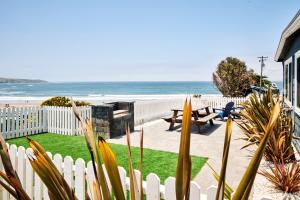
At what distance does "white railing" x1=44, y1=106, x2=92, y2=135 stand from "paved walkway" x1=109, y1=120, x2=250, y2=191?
1.76m

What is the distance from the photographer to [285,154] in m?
4.80

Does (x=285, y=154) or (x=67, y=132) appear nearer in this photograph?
(x=285, y=154)

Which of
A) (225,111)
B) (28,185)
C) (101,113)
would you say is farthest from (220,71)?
(28,185)

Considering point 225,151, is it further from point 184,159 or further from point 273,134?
point 273,134

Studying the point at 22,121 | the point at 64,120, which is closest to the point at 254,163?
the point at 64,120

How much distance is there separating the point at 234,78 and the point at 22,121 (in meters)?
22.6

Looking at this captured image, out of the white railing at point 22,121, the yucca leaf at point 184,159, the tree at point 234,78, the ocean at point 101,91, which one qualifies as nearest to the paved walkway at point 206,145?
the white railing at point 22,121

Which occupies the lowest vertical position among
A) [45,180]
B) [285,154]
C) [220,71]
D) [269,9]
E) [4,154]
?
[285,154]

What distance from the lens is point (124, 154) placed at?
278 inches

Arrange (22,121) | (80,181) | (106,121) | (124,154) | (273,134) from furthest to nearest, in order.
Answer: (22,121)
(106,121)
(124,154)
(273,134)
(80,181)

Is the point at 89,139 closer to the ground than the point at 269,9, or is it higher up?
closer to the ground

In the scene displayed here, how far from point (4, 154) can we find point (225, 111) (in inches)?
521

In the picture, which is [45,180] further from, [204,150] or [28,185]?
[204,150]

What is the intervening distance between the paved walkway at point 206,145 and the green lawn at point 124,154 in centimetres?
35
